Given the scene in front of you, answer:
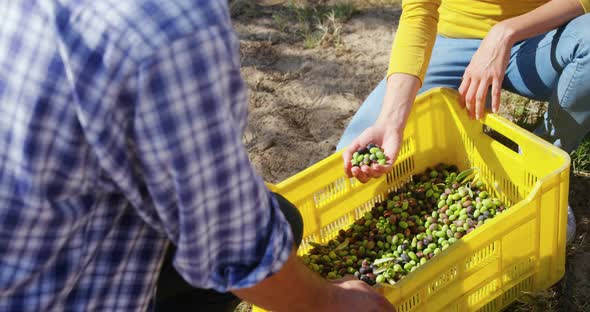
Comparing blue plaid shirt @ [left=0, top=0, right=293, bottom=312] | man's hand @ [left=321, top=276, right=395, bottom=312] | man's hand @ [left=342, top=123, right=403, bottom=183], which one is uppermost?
blue plaid shirt @ [left=0, top=0, right=293, bottom=312]

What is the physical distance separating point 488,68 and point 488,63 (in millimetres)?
15

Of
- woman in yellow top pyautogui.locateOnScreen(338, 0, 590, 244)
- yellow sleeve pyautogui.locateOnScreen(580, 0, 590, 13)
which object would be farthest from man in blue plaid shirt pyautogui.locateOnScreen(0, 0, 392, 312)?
yellow sleeve pyautogui.locateOnScreen(580, 0, 590, 13)

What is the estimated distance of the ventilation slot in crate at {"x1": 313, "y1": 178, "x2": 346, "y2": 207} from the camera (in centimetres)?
225

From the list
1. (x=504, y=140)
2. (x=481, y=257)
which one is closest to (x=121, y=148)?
(x=481, y=257)

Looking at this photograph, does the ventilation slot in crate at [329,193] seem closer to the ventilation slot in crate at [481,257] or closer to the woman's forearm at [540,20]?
the ventilation slot in crate at [481,257]

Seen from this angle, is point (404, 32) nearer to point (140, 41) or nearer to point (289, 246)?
point (289, 246)

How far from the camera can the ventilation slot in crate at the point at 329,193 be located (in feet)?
7.39

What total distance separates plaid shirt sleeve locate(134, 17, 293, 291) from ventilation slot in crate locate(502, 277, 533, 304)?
1.13 metres

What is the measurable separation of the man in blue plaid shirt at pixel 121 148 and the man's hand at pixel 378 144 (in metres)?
0.88

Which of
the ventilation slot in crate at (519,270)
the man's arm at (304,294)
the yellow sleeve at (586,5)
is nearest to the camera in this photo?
the man's arm at (304,294)

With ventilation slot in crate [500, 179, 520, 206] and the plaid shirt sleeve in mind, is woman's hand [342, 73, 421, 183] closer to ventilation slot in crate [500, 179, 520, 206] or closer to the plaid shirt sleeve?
ventilation slot in crate [500, 179, 520, 206]

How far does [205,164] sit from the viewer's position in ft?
3.47

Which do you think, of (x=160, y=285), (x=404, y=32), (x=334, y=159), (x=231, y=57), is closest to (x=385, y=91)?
(x=404, y=32)

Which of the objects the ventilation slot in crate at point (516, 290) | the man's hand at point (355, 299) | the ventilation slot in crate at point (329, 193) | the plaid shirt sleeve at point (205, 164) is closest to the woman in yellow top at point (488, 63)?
the ventilation slot in crate at point (329, 193)
